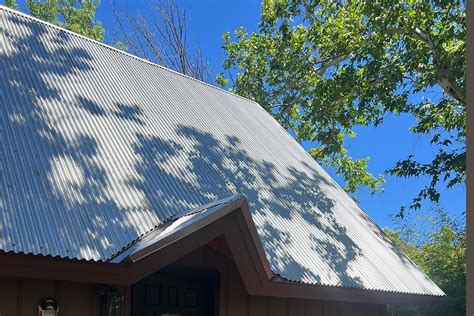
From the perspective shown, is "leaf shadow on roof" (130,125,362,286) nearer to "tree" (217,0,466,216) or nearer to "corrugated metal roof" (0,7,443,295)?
"corrugated metal roof" (0,7,443,295)

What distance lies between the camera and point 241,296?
25.5 ft

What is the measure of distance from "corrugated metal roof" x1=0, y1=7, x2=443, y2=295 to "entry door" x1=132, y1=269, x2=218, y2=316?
0.82m

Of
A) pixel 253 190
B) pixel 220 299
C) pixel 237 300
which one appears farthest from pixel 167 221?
pixel 253 190

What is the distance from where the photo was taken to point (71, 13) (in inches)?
1078

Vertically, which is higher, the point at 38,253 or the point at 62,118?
the point at 62,118

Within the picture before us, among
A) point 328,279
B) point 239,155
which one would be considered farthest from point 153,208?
point 239,155

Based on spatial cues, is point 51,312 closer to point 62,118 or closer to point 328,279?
point 62,118

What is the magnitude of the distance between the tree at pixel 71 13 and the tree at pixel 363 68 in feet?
30.3

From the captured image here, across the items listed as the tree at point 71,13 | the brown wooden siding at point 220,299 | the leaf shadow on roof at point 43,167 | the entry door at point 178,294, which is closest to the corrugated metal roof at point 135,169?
the leaf shadow on roof at point 43,167

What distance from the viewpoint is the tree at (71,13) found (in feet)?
86.5

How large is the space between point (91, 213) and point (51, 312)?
105 centimetres

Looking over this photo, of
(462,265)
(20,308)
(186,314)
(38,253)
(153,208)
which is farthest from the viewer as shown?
(462,265)

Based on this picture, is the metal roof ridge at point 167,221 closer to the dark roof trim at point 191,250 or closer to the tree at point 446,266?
the dark roof trim at point 191,250

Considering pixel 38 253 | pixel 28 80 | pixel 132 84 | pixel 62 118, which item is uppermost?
pixel 132 84
